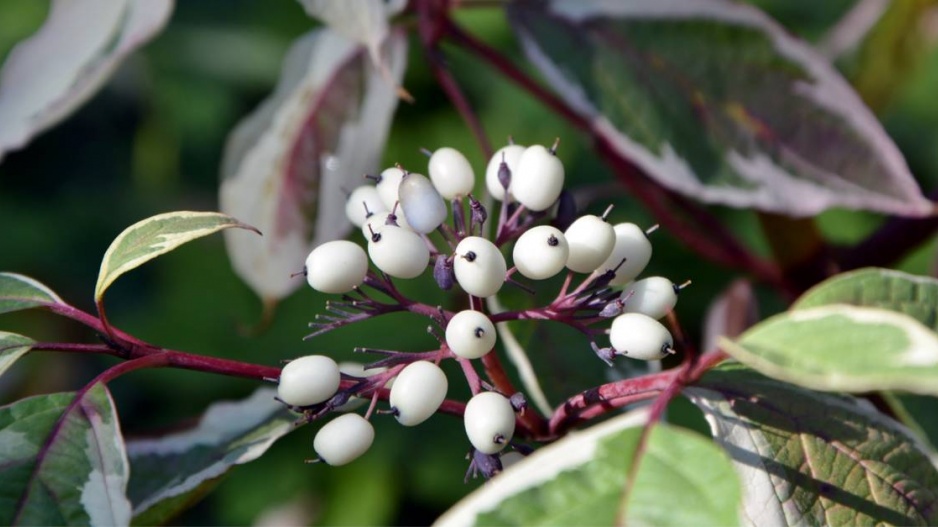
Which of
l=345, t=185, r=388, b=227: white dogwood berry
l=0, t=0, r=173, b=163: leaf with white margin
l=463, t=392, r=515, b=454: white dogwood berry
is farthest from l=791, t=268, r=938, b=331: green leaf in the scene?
l=0, t=0, r=173, b=163: leaf with white margin

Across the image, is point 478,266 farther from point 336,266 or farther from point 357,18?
point 357,18

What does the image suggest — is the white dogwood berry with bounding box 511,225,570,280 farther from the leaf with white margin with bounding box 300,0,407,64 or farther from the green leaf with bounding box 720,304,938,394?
the leaf with white margin with bounding box 300,0,407,64

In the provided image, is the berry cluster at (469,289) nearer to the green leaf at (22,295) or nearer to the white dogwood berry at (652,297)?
the white dogwood berry at (652,297)

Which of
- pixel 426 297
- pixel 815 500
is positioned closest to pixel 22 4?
pixel 426 297

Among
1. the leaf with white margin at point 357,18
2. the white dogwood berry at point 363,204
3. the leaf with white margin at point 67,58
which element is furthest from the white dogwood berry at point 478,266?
the leaf with white margin at point 67,58

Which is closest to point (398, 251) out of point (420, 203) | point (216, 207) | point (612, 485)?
point (420, 203)

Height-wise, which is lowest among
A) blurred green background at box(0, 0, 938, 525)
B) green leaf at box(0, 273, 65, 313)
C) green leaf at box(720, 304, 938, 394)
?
blurred green background at box(0, 0, 938, 525)
